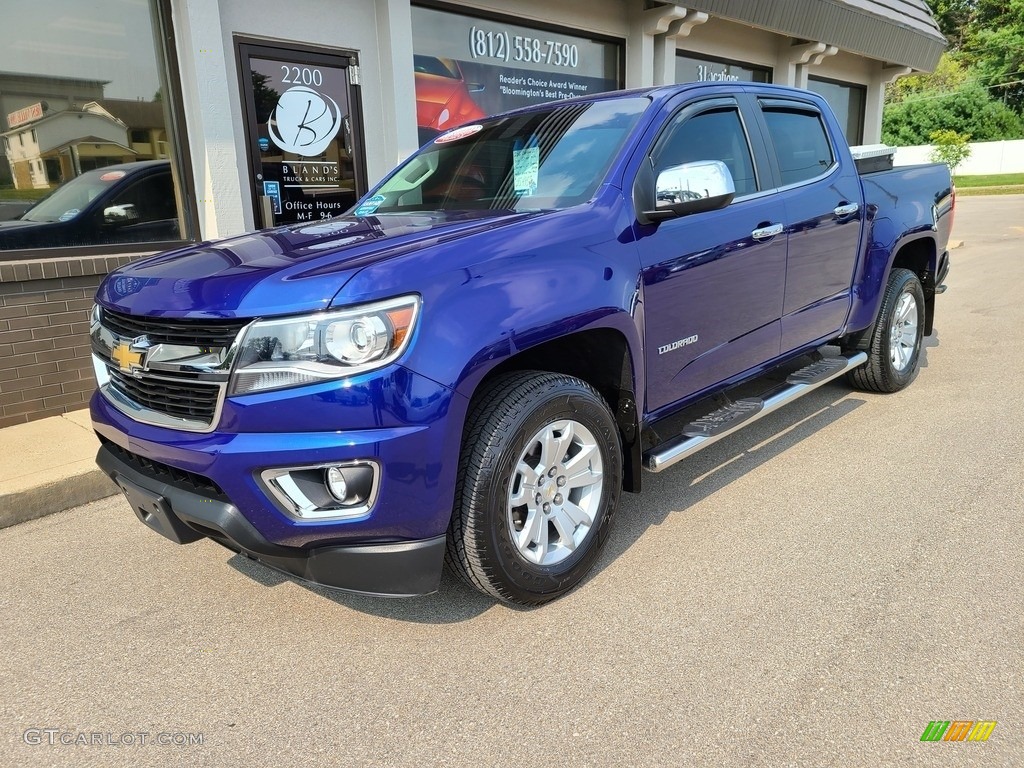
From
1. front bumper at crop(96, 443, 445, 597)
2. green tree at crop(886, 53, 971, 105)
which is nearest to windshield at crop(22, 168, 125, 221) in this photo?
front bumper at crop(96, 443, 445, 597)

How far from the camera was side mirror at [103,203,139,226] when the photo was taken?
566 centimetres

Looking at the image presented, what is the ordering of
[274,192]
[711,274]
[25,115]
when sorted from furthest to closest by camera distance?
[274,192] < [25,115] < [711,274]

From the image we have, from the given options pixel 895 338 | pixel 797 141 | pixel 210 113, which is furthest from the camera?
pixel 210 113

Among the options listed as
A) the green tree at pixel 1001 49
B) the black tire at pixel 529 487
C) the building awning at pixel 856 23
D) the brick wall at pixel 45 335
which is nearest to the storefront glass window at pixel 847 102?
the building awning at pixel 856 23

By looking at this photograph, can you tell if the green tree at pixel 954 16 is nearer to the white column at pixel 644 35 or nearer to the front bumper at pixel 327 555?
the white column at pixel 644 35

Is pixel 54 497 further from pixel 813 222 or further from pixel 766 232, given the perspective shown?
pixel 813 222

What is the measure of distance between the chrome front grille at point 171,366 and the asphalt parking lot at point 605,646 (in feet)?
2.79

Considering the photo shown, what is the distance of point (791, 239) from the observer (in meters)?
3.85

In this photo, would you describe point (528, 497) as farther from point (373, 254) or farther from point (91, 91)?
point (91, 91)

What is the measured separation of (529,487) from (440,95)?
6.23 meters

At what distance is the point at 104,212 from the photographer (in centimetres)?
565

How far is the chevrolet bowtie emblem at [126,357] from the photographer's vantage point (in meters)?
2.60

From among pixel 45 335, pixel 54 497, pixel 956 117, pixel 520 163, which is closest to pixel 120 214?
pixel 45 335

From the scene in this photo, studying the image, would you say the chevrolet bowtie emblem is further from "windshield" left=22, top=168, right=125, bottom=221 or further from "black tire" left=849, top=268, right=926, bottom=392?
"black tire" left=849, top=268, right=926, bottom=392
